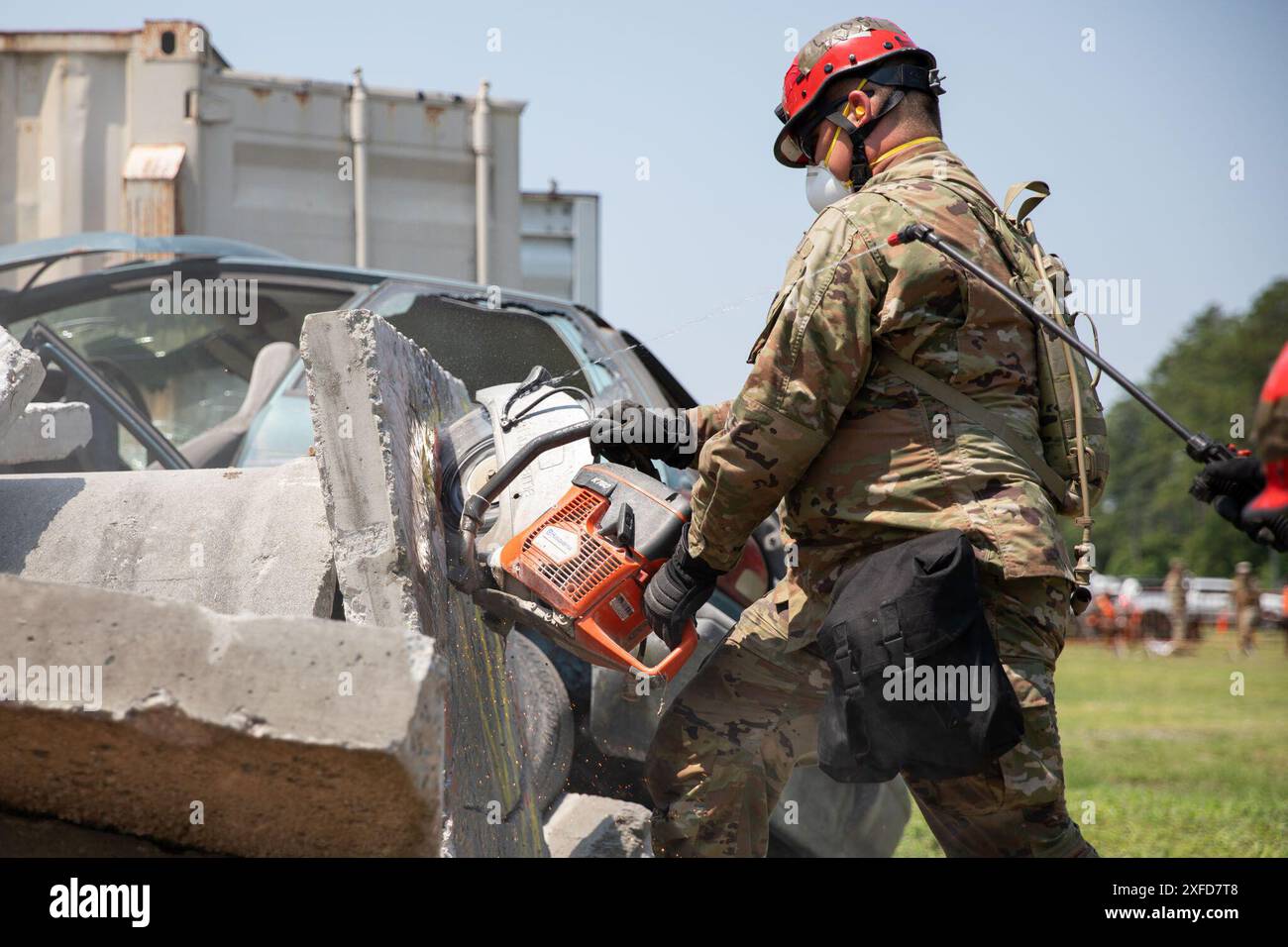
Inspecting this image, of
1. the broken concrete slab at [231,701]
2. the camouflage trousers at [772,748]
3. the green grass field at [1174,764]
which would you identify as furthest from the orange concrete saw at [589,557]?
the green grass field at [1174,764]

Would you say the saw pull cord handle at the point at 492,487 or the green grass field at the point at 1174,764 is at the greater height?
the saw pull cord handle at the point at 492,487

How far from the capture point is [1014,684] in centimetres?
241

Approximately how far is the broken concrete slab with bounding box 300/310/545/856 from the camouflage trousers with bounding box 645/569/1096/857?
1.25ft

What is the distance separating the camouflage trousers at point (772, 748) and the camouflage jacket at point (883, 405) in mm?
146

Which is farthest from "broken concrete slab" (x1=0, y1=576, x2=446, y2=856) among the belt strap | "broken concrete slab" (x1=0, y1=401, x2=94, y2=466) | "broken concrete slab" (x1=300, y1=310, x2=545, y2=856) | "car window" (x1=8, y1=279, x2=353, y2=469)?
"car window" (x1=8, y1=279, x2=353, y2=469)

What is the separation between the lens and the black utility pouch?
231 centimetres

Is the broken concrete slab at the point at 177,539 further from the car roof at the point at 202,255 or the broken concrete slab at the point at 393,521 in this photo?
the car roof at the point at 202,255

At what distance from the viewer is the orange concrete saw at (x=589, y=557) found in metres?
2.65

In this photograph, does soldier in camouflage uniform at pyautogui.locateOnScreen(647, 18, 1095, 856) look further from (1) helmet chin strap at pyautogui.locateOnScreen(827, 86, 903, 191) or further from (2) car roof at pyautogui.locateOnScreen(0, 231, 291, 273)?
(2) car roof at pyautogui.locateOnScreen(0, 231, 291, 273)

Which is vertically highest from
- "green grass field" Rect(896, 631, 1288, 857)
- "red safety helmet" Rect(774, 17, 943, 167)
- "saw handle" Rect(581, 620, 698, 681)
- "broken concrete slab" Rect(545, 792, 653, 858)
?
"red safety helmet" Rect(774, 17, 943, 167)

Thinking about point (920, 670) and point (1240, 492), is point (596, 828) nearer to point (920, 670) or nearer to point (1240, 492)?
point (920, 670)

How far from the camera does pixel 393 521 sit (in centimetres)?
249

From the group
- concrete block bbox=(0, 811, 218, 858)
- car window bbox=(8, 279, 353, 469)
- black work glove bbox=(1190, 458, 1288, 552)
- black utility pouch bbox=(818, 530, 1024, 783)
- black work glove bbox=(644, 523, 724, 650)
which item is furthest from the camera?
car window bbox=(8, 279, 353, 469)
